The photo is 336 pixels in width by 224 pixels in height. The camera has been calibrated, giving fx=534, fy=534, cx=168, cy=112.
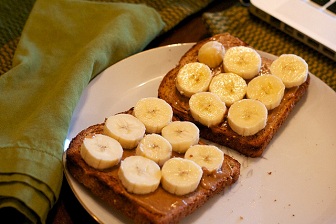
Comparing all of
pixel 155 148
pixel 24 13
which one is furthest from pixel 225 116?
pixel 24 13

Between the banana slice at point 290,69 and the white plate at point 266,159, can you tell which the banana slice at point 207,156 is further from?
the banana slice at point 290,69

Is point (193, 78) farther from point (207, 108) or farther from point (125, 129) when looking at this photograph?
point (125, 129)

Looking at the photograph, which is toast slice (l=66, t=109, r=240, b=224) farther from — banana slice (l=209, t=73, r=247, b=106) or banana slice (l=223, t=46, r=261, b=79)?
banana slice (l=223, t=46, r=261, b=79)

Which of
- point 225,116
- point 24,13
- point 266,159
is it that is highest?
A: point 24,13

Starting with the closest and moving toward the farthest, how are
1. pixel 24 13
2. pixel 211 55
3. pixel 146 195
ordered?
1. pixel 146 195
2. pixel 211 55
3. pixel 24 13

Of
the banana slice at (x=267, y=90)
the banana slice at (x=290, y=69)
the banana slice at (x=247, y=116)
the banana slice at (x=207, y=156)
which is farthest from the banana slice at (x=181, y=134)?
the banana slice at (x=290, y=69)

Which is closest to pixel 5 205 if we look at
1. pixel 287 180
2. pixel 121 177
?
pixel 121 177

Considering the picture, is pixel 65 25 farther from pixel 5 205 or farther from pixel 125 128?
pixel 5 205
